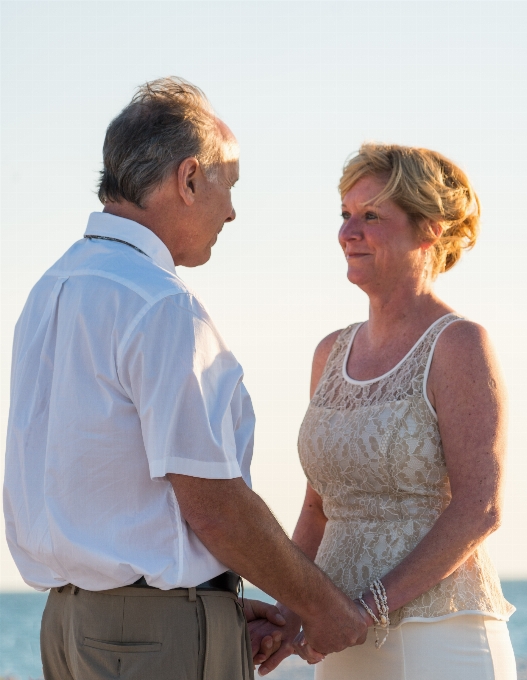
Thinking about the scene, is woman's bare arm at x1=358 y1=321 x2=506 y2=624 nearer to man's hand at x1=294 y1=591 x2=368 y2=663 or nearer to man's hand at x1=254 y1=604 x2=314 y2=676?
man's hand at x1=294 y1=591 x2=368 y2=663

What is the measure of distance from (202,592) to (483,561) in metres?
1.19

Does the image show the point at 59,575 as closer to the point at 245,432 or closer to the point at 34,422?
the point at 34,422

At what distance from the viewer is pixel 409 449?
3.19m

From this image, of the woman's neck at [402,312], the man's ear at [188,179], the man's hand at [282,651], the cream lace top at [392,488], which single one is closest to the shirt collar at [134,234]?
the man's ear at [188,179]

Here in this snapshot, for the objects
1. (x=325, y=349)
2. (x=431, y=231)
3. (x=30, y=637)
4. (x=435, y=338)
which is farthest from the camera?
(x=30, y=637)

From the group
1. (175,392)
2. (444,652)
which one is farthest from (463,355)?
(175,392)

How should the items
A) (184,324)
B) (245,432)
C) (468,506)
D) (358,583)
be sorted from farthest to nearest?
(358,583), (468,506), (245,432), (184,324)

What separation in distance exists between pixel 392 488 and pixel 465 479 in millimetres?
285

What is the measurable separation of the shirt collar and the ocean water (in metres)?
10.2

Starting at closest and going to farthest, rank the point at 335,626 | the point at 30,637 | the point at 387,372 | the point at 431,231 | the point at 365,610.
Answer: the point at 335,626
the point at 365,610
the point at 387,372
the point at 431,231
the point at 30,637

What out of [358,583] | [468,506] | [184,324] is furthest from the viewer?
[358,583]

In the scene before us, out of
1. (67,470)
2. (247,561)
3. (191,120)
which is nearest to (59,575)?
(67,470)

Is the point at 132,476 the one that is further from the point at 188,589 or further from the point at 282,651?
the point at 282,651

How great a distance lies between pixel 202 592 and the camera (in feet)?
8.05
